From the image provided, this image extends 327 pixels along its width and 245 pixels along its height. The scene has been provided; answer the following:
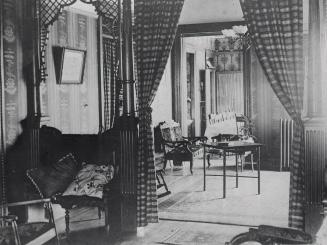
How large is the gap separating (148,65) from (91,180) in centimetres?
137

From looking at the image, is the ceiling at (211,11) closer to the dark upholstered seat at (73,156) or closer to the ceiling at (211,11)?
the ceiling at (211,11)

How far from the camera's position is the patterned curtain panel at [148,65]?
16.8ft

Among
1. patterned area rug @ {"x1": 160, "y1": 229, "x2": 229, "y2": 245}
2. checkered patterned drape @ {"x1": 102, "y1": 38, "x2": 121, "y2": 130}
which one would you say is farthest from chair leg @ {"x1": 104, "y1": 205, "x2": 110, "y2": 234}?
checkered patterned drape @ {"x1": 102, "y1": 38, "x2": 121, "y2": 130}

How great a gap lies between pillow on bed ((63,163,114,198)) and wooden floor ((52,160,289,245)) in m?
0.50

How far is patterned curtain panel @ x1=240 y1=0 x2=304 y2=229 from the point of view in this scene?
4562 millimetres

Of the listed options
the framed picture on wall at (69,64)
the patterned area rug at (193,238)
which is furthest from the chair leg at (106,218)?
the framed picture on wall at (69,64)

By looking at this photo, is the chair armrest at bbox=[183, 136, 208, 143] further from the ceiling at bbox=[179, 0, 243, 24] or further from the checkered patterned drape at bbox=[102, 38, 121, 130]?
the ceiling at bbox=[179, 0, 243, 24]

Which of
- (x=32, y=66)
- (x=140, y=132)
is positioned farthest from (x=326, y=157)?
(x=32, y=66)

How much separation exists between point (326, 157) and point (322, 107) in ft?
1.61

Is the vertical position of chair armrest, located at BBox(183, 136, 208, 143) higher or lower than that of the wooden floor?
higher

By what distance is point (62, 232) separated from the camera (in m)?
5.32

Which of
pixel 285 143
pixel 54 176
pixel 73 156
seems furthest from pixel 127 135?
pixel 285 143

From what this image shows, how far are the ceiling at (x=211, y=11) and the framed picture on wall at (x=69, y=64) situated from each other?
3525 mm

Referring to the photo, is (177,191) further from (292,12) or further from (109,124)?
(292,12)
